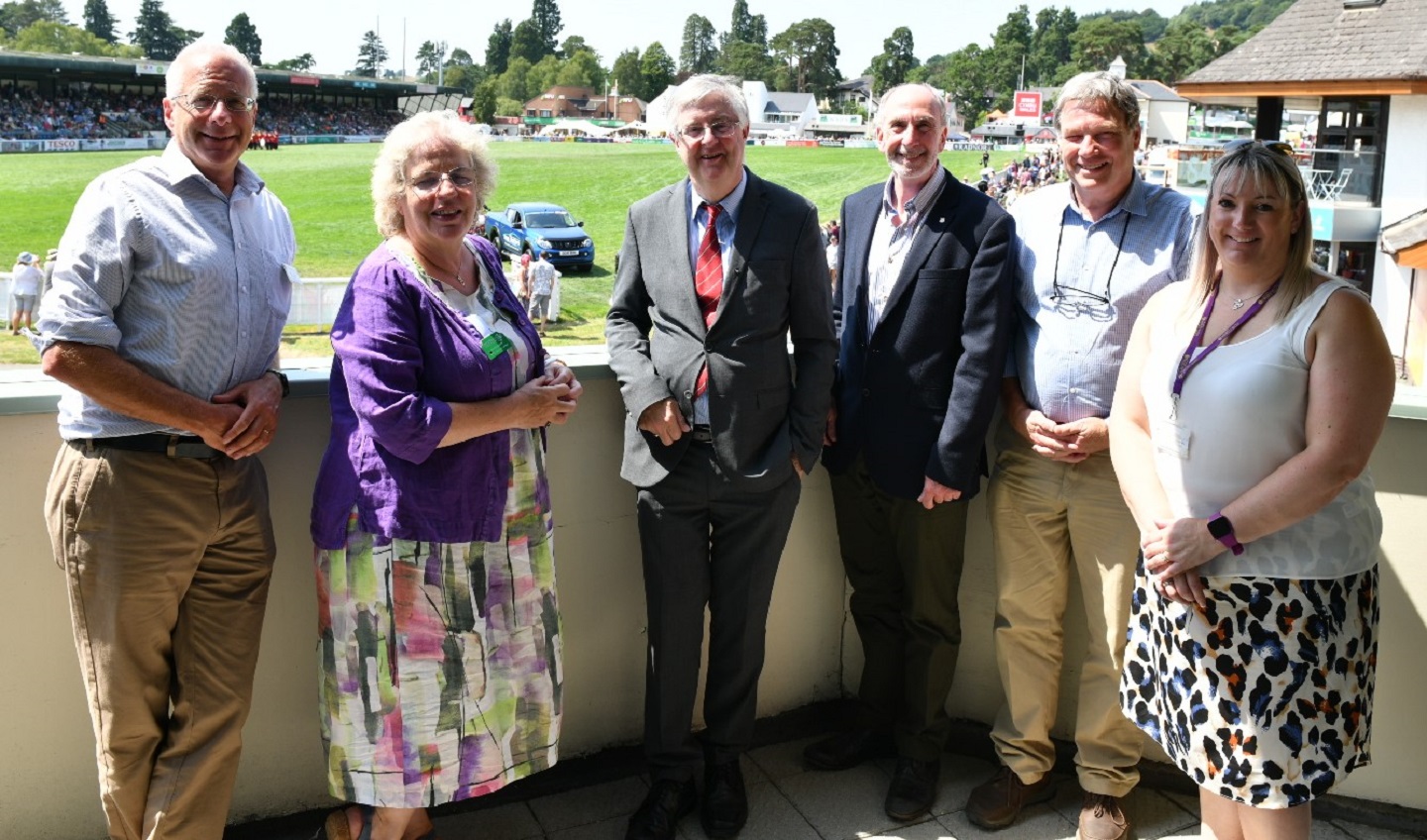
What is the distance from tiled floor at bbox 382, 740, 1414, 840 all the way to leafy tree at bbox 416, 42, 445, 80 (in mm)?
41402

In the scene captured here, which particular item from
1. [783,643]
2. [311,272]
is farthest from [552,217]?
[783,643]

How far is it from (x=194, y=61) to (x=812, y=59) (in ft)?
155

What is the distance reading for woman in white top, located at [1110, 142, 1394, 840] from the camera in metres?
1.84

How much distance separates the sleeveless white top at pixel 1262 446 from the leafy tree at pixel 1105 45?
84.8m

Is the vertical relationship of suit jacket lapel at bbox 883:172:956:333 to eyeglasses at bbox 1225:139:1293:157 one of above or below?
below

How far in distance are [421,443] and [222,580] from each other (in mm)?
478

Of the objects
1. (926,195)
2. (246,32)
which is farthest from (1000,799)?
(246,32)

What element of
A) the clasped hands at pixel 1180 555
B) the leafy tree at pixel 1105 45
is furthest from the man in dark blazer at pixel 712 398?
the leafy tree at pixel 1105 45

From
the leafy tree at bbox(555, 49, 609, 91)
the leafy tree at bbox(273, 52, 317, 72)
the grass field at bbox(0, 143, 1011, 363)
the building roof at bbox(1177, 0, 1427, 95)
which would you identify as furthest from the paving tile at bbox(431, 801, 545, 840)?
the leafy tree at bbox(555, 49, 609, 91)

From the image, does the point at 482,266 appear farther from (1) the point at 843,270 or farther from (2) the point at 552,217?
(2) the point at 552,217

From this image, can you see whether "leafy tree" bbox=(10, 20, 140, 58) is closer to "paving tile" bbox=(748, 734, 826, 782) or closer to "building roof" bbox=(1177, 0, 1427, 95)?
"building roof" bbox=(1177, 0, 1427, 95)

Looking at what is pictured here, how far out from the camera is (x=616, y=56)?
44.6 meters

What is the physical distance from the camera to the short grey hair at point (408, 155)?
2.06m

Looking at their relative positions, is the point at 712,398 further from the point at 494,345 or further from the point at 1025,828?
the point at 1025,828
